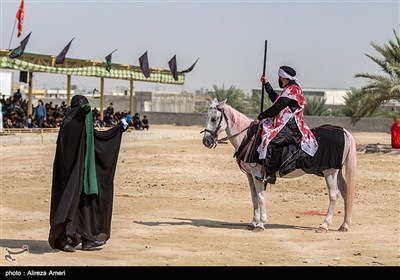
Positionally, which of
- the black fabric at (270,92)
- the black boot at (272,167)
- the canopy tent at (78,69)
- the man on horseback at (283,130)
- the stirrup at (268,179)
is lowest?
the stirrup at (268,179)

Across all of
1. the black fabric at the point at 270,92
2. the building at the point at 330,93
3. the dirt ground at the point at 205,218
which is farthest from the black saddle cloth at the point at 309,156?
the building at the point at 330,93

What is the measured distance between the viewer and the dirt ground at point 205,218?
33.9ft

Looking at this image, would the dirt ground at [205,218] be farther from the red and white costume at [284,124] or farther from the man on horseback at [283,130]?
the red and white costume at [284,124]

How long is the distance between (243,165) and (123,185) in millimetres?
6554

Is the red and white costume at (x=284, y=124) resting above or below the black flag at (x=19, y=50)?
below

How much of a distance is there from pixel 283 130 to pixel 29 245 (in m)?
4.01

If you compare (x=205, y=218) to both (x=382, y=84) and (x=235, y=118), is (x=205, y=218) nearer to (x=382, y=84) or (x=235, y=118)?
(x=235, y=118)

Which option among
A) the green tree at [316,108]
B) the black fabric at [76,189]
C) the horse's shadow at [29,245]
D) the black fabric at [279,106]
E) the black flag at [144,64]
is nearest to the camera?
the black fabric at [76,189]

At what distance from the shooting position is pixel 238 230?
13.0 m

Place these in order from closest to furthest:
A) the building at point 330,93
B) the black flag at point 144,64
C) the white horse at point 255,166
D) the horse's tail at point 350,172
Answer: the white horse at point 255,166 → the horse's tail at point 350,172 → the black flag at point 144,64 → the building at point 330,93

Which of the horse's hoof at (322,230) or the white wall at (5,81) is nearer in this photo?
the horse's hoof at (322,230)

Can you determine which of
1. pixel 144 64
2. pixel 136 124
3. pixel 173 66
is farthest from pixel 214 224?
pixel 173 66

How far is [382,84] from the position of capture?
98.6 feet

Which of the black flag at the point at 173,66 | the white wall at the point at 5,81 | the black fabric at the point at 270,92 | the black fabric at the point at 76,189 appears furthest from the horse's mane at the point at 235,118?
the white wall at the point at 5,81
